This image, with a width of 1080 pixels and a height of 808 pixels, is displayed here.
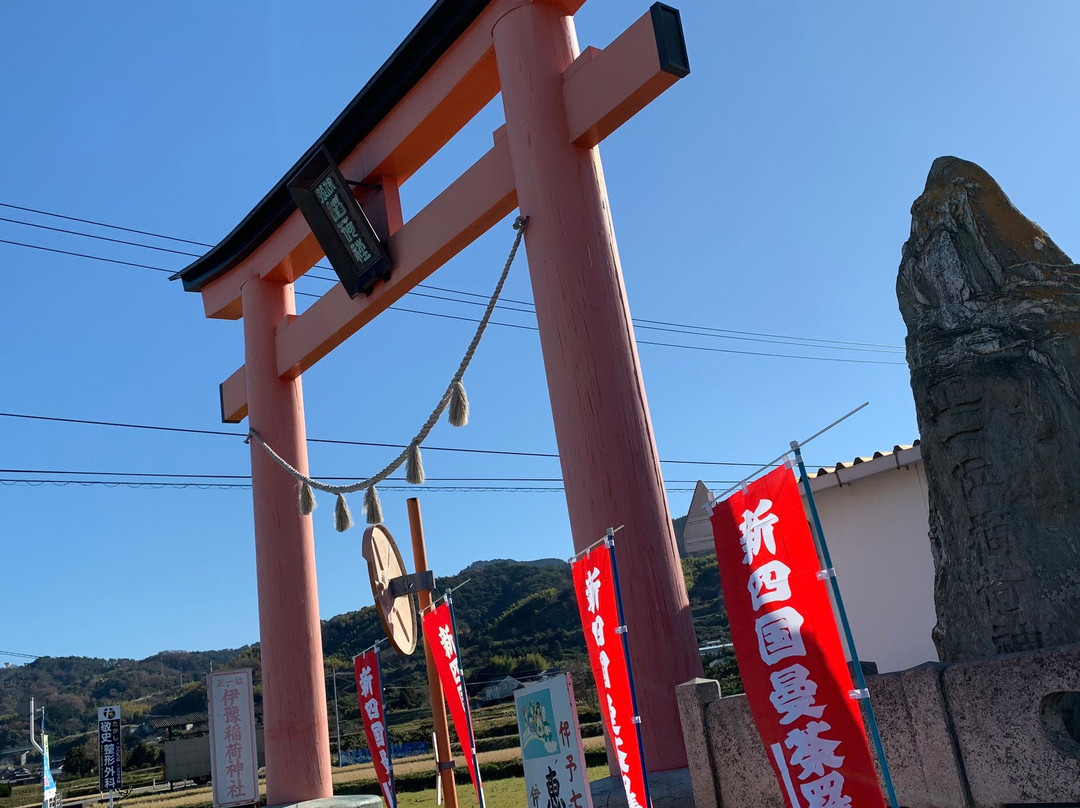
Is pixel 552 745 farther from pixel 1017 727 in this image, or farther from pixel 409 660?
pixel 409 660

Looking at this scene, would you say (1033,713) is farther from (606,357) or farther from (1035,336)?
(606,357)

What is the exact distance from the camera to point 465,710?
5988 millimetres

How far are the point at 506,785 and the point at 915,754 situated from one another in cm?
1082

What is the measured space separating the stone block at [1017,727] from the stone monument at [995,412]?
2.68 feet

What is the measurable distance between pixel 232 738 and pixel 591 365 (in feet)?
20.0

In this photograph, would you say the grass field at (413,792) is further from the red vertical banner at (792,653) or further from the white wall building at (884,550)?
the red vertical banner at (792,653)

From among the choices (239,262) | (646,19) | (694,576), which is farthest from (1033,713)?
(694,576)

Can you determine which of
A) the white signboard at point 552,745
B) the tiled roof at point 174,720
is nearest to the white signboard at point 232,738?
the white signboard at point 552,745

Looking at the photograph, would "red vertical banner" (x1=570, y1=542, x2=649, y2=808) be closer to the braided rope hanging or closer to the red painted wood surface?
the braided rope hanging

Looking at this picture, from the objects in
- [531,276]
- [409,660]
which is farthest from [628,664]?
[409,660]

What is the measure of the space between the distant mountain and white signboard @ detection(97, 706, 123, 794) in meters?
4.89

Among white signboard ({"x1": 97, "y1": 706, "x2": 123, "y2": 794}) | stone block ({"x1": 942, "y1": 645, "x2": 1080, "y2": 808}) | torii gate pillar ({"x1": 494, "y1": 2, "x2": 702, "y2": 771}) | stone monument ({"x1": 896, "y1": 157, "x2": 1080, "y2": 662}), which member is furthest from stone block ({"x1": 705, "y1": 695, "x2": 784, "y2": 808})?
white signboard ({"x1": 97, "y1": 706, "x2": 123, "y2": 794})

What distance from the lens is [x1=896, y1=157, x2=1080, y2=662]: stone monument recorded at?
12.7 feet

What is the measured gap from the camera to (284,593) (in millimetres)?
7160
